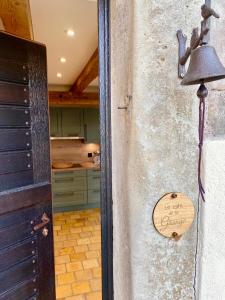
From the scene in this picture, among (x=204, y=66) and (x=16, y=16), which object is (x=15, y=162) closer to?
(x=16, y=16)

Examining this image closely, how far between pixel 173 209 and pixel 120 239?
0.19 m

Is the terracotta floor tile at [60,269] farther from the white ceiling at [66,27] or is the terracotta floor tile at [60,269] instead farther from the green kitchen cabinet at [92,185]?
the white ceiling at [66,27]

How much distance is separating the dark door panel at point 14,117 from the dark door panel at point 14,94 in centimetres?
3

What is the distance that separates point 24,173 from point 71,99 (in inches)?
116

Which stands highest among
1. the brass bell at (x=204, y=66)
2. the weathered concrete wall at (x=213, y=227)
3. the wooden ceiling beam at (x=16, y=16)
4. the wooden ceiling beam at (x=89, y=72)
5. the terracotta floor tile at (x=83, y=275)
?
the wooden ceiling beam at (x=89, y=72)

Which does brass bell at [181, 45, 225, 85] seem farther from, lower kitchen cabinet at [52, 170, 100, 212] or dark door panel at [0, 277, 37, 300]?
lower kitchen cabinet at [52, 170, 100, 212]

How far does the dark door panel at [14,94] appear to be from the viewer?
3.58 feet

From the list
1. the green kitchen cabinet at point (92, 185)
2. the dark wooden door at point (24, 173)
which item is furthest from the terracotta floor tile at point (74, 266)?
the green kitchen cabinet at point (92, 185)

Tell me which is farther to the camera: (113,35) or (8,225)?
(8,225)

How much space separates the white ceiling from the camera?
147cm

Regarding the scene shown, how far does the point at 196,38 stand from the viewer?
515 mm

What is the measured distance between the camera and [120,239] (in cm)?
69

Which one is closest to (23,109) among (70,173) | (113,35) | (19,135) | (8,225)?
(19,135)

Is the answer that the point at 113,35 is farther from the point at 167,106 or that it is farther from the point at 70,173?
the point at 70,173
